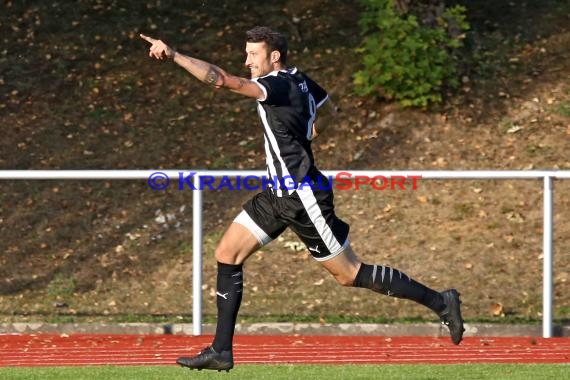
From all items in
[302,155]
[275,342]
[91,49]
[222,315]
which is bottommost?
[275,342]

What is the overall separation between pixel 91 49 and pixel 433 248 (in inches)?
273

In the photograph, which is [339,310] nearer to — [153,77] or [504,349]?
[504,349]

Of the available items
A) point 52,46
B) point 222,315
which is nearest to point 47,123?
point 52,46

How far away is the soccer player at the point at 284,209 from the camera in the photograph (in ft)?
24.6

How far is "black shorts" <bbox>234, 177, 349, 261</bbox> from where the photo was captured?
757 cm

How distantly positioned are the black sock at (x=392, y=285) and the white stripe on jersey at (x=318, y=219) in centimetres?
26

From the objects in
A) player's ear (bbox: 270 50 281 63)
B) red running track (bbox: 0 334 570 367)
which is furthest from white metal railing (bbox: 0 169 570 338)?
player's ear (bbox: 270 50 281 63)

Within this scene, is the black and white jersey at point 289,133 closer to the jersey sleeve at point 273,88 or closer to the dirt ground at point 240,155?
the jersey sleeve at point 273,88

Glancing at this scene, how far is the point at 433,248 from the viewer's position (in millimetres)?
13766

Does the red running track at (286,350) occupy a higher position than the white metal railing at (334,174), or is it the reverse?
the white metal railing at (334,174)

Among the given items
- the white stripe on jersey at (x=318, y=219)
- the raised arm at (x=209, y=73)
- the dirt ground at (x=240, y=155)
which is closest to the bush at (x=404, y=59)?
the dirt ground at (x=240, y=155)

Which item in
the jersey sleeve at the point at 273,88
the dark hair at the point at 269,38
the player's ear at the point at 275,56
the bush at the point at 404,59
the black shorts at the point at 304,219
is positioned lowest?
the black shorts at the point at 304,219

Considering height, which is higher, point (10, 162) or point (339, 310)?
point (10, 162)

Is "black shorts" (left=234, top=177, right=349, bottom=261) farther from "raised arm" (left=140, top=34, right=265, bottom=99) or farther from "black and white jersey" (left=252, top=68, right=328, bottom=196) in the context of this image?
"raised arm" (left=140, top=34, right=265, bottom=99)
